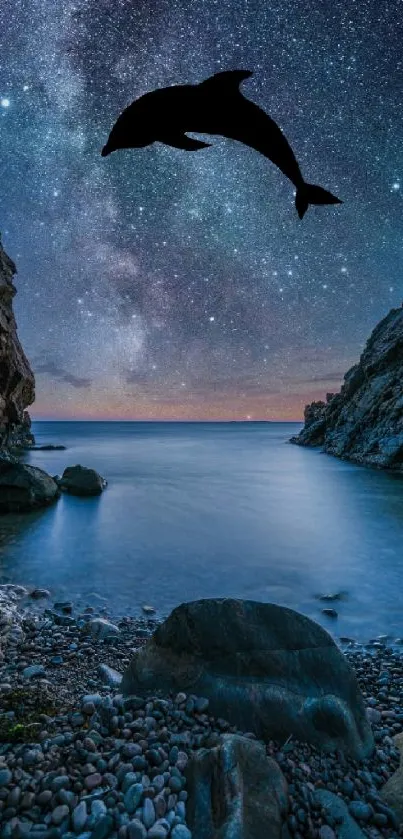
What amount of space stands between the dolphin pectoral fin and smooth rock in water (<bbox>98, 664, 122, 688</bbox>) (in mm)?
4835

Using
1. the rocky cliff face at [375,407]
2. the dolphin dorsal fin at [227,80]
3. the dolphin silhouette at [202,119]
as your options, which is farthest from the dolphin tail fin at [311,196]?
the rocky cliff face at [375,407]

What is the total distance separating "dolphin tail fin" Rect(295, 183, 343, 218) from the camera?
261cm

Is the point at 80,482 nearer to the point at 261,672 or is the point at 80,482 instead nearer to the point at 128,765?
the point at 261,672

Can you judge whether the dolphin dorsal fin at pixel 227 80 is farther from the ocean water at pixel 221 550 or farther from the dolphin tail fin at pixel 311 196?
the ocean water at pixel 221 550

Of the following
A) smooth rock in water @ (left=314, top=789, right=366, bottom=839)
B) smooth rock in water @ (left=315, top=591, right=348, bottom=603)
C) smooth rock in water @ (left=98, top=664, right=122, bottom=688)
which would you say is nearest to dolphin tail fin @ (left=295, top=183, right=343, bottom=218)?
smooth rock in water @ (left=314, top=789, right=366, bottom=839)

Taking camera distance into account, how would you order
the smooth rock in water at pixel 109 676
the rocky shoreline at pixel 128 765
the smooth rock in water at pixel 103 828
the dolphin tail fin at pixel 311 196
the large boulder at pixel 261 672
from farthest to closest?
1. the smooth rock in water at pixel 109 676
2. the large boulder at pixel 261 672
3. the dolphin tail fin at pixel 311 196
4. the rocky shoreline at pixel 128 765
5. the smooth rock in water at pixel 103 828

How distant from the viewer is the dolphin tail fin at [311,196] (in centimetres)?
261

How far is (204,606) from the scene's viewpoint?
3.58 metres

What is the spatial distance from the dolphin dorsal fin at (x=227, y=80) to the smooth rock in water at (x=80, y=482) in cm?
1681

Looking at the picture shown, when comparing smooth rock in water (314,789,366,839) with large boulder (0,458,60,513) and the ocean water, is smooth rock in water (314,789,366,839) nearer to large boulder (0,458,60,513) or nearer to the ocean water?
the ocean water

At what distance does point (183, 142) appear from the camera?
2.51m

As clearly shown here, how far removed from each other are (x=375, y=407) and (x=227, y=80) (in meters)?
33.7

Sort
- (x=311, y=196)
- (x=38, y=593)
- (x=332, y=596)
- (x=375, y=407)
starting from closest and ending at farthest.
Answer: (x=311, y=196)
(x=38, y=593)
(x=332, y=596)
(x=375, y=407)

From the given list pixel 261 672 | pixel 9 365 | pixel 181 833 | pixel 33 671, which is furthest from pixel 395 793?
pixel 9 365
